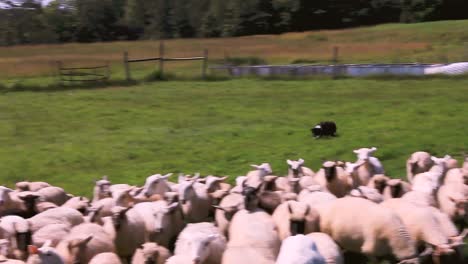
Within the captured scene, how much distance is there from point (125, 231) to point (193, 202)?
156cm

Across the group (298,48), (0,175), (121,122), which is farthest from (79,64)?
(0,175)

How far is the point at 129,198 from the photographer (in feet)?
32.7

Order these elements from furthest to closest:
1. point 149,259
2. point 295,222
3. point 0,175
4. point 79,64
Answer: point 79,64
point 0,175
point 295,222
point 149,259

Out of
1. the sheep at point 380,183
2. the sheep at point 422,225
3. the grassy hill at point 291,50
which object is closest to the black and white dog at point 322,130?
the sheep at point 380,183

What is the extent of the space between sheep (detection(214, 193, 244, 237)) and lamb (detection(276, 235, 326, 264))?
2.31m

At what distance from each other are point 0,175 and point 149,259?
24.5 feet

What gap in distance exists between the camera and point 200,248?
7086 millimetres

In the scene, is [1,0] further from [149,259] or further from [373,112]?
[149,259]

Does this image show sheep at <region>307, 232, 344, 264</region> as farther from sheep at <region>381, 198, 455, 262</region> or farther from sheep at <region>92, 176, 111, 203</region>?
sheep at <region>92, 176, 111, 203</region>

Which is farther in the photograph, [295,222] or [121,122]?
[121,122]

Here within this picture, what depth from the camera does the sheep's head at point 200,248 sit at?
689cm

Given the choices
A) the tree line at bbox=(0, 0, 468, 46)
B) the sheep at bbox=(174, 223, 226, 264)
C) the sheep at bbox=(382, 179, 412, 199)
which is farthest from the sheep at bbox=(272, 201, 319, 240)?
the tree line at bbox=(0, 0, 468, 46)

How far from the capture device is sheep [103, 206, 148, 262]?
854 centimetres

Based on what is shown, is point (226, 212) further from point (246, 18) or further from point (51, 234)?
point (246, 18)
